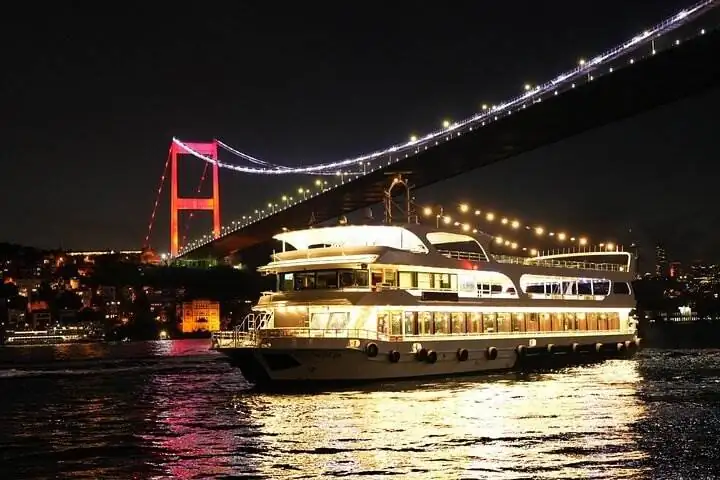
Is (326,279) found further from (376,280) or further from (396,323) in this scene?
(396,323)

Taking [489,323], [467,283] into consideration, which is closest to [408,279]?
[467,283]

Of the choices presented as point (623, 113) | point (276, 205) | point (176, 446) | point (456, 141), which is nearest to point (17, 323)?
point (276, 205)

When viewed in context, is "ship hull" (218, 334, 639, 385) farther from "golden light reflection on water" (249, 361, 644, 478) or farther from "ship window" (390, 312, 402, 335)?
"golden light reflection on water" (249, 361, 644, 478)

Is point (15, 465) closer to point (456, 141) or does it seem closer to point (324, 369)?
point (324, 369)

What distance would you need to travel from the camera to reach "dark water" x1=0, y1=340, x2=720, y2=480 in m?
15.5

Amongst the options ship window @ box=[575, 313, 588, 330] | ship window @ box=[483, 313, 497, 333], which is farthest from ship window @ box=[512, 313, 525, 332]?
ship window @ box=[575, 313, 588, 330]

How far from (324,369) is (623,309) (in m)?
19.5

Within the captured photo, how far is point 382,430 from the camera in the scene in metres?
19.2

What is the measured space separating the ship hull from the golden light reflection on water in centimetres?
94

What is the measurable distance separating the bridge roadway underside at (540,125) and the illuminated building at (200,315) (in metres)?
42.7

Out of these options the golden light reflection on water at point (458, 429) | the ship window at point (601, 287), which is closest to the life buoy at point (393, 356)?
the golden light reflection on water at point (458, 429)

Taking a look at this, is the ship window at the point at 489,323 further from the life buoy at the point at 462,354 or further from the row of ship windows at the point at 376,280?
the life buoy at the point at 462,354

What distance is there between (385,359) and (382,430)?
8.86 metres

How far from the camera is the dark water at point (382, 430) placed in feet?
50.9
